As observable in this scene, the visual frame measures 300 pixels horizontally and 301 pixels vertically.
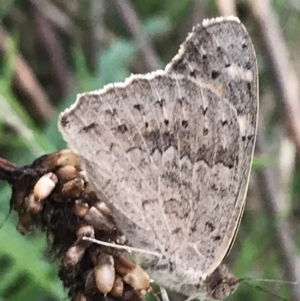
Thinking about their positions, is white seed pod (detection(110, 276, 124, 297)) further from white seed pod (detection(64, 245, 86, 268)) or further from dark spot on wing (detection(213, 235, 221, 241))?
dark spot on wing (detection(213, 235, 221, 241))

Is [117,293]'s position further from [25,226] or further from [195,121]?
[195,121]

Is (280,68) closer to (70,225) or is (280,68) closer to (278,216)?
(278,216)

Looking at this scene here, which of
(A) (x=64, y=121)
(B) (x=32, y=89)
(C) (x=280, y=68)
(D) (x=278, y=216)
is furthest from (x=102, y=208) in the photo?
(B) (x=32, y=89)

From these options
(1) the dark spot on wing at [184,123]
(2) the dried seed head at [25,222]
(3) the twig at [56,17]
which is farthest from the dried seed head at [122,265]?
(3) the twig at [56,17]

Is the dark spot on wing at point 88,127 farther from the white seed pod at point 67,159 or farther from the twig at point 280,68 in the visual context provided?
the twig at point 280,68

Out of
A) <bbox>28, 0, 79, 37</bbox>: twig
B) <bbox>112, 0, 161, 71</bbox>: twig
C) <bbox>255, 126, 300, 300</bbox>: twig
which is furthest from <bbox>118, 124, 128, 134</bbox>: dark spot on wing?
<bbox>28, 0, 79, 37</bbox>: twig

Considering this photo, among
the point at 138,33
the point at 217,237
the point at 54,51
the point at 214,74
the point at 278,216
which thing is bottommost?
the point at 278,216

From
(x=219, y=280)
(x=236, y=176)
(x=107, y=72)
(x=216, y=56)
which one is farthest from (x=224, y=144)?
(x=107, y=72)
